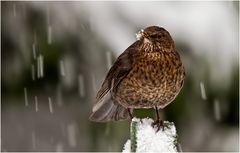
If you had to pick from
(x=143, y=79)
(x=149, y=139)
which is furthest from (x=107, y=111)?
(x=149, y=139)

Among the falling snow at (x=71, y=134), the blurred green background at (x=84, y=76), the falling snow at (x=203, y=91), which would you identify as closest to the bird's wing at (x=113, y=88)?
the blurred green background at (x=84, y=76)

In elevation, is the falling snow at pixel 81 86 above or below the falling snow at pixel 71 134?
above

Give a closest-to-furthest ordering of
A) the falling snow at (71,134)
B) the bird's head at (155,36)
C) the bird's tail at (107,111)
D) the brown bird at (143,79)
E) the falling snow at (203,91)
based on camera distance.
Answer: the bird's head at (155,36), the brown bird at (143,79), the bird's tail at (107,111), the falling snow at (203,91), the falling snow at (71,134)

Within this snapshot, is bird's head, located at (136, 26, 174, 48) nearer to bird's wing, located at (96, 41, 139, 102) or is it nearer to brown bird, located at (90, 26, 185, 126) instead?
brown bird, located at (90, 26, 185, 126)

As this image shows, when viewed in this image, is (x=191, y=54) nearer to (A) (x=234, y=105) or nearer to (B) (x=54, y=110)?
(A) (x=234, y=105)

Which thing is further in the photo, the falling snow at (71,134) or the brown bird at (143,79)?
the falling snow at (71,134)

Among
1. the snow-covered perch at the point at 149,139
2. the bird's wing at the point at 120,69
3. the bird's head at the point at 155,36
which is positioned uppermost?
the bird's head at the point at 155,36

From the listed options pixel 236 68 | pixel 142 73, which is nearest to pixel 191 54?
pixel 236 68

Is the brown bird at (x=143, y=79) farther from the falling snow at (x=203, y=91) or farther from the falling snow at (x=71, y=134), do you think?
the falling snow at (x=71, y=134)
